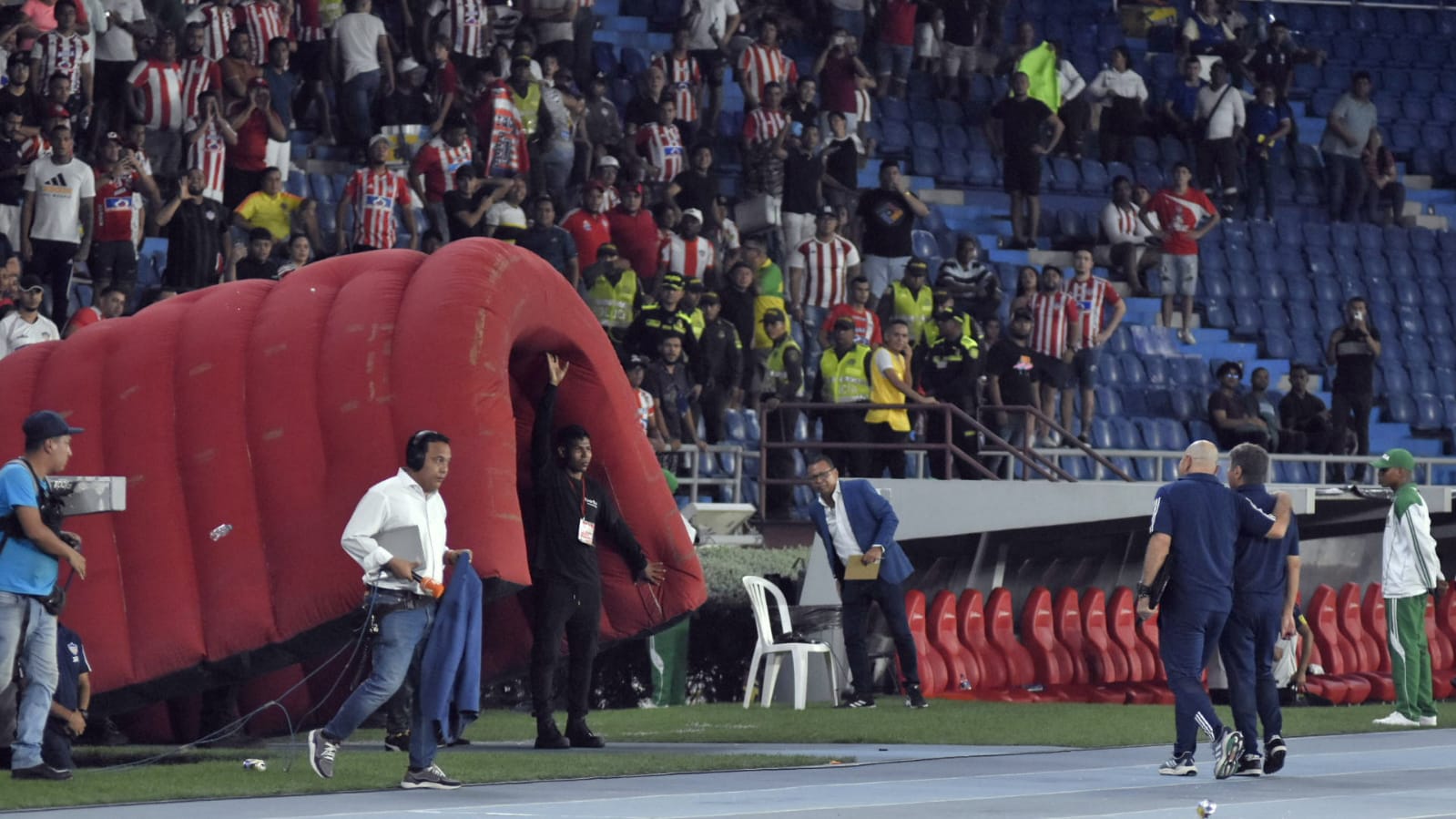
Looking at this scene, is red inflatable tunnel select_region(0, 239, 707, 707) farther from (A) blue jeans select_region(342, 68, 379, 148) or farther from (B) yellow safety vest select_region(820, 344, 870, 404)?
(A) blue jeans select_region(342, 68, 379, 148)

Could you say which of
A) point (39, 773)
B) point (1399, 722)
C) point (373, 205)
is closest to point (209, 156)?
point (373, 205)

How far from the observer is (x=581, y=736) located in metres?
12.7

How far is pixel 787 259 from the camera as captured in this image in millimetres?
22359

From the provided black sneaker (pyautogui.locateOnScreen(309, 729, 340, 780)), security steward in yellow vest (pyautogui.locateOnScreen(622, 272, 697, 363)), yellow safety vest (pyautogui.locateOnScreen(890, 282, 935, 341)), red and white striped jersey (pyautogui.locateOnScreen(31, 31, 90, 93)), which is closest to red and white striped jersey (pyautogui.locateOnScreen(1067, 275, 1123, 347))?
yellow safety vest (pyautogui.locateOnScreen(890, 282, 935, 341))

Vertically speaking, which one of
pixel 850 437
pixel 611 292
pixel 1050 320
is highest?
pixel 611 292

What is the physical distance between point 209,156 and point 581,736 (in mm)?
8545

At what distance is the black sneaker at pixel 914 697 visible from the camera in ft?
51.6

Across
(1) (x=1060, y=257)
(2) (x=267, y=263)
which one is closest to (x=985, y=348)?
(1) (x=1060, y=257)

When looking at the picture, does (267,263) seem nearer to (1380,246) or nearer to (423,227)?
(423,227)

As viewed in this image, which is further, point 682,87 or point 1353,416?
point 1353,416

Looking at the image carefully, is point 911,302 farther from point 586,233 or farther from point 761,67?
point 761,67

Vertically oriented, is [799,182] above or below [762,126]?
below

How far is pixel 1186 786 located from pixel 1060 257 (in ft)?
51.2

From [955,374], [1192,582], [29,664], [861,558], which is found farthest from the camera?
[955,374]
